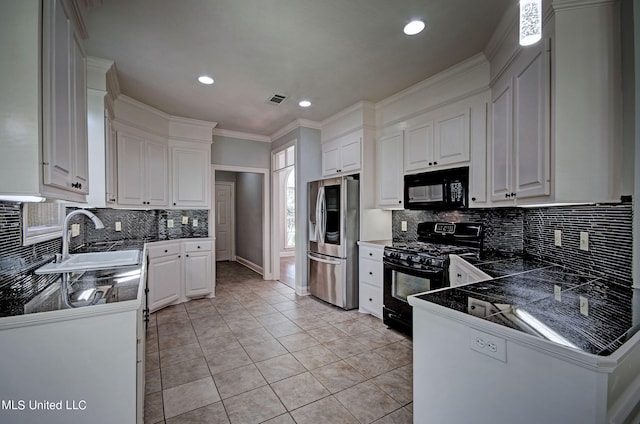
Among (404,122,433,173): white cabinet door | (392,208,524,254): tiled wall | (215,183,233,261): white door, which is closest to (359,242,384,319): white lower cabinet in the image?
(392,208,524,254): tiled wall

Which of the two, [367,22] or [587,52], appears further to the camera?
[367,22]

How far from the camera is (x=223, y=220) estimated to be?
23.6 ft

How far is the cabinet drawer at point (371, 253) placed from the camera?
3.28 meters

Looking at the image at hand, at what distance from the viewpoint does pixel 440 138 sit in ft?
9.61

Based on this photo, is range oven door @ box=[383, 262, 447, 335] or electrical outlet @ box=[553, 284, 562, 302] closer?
electrical outlet @ box=[553, 284, 562, 302]

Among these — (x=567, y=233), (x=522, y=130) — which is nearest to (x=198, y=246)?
(x=522, y=130)

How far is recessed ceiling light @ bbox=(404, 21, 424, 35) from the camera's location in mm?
2090

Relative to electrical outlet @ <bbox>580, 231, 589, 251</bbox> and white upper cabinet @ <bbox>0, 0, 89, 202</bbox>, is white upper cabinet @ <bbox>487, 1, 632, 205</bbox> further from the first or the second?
white upper cabinet @ <bbox>0, 0, 89, 202</bbox>

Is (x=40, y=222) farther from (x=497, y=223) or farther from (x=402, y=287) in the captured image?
(x=497, y=223)

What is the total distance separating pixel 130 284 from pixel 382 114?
10.6ft

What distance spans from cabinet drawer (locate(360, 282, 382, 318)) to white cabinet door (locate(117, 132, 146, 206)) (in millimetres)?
3033

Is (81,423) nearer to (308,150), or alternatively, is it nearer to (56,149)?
(56,149)

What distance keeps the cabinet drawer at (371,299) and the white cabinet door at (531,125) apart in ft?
6.25

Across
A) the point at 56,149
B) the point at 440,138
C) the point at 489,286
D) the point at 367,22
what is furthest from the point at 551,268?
the point at 56,149
